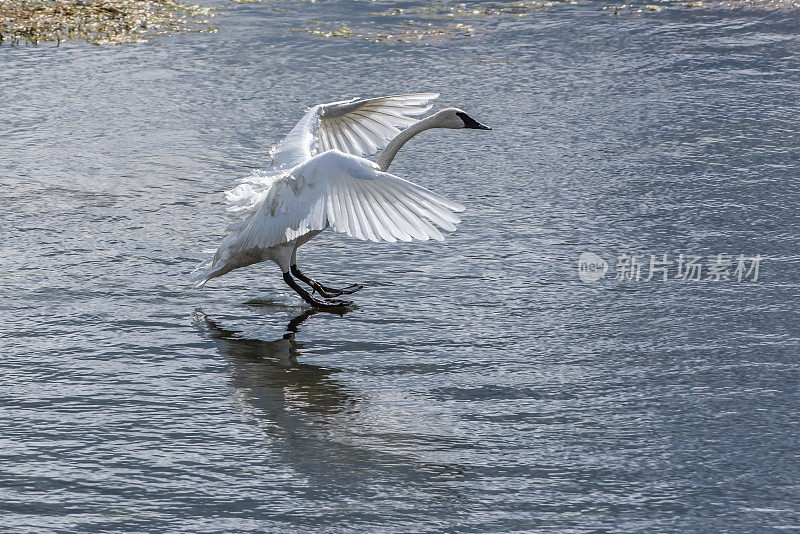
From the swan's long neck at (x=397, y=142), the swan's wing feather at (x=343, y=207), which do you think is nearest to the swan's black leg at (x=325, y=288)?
the swan's wing feather at (x=343, y=207)

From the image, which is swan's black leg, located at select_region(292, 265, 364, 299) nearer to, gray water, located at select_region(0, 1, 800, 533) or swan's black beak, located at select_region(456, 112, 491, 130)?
gray water, located at select_region(0, 1, 800, 533)

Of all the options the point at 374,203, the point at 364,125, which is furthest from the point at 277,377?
the point at 364,125

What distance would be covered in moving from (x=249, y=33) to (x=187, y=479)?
930cm

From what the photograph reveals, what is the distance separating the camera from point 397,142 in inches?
293

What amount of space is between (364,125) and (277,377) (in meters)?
2.71

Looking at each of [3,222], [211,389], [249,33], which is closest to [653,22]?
[249,33]

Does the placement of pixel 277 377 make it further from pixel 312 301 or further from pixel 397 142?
pixel 397 142

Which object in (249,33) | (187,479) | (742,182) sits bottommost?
(187,479)

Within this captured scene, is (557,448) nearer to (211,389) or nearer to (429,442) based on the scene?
(429,442)

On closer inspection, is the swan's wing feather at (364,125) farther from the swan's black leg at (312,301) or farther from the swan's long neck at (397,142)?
the swan's black leg at (312,301)

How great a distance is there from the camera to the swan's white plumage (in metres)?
6.28

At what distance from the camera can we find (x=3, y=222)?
8.26m

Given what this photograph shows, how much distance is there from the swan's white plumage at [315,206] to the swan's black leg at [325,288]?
0.21 metres

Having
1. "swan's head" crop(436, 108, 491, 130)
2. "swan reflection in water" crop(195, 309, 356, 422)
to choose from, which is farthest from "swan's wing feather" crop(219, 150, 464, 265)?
"swan's head" crop(436, 108, 491, 130)
